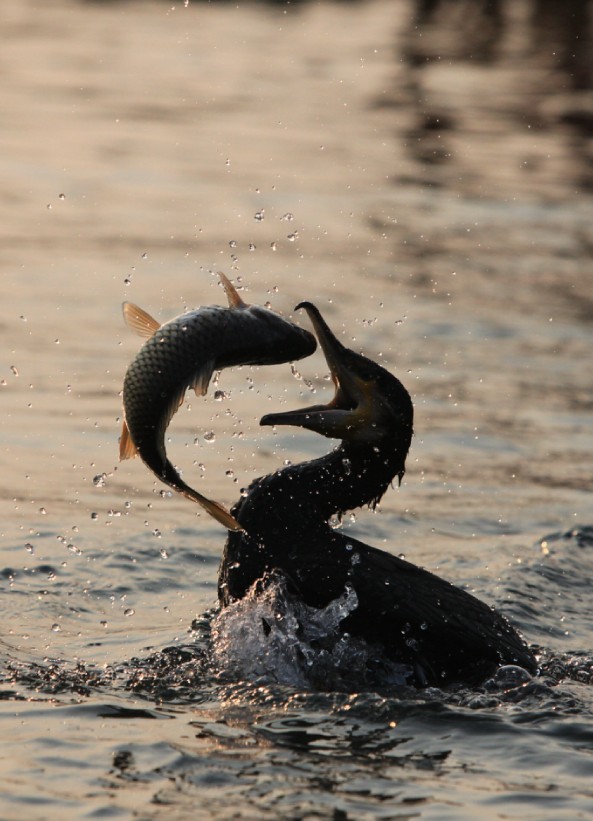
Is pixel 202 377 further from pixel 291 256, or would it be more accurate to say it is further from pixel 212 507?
pixel 291 256

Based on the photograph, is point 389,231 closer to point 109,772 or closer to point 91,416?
point 91,416

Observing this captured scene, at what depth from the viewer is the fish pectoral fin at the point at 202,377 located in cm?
598

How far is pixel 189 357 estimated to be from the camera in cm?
593

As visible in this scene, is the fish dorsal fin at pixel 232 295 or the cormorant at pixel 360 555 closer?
the fish dorsal fin at pixel 232 295

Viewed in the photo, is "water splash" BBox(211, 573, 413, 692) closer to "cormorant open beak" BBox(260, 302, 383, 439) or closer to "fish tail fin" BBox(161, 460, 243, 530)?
"fish tail fin" BBox(161, 460, 243, 530)

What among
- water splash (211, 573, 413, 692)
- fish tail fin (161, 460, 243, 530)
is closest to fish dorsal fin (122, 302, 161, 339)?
fish tail fin (161, 460, 243, 530)

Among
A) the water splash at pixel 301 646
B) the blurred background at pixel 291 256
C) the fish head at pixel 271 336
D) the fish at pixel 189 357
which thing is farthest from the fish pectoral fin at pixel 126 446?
the blurred background at pixel 291 256

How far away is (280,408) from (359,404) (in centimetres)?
382

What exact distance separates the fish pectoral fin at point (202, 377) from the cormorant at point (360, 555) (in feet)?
1.16

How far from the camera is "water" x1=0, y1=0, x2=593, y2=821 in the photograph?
568 centimetres

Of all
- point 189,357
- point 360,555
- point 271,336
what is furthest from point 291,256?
point 189,357

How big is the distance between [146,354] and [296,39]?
67.4 feet

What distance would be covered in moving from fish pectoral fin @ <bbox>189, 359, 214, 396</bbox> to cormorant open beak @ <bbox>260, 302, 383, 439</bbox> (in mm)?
440

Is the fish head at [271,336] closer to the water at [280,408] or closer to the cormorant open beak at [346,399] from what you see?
the cormorant open beak at [346,399]
